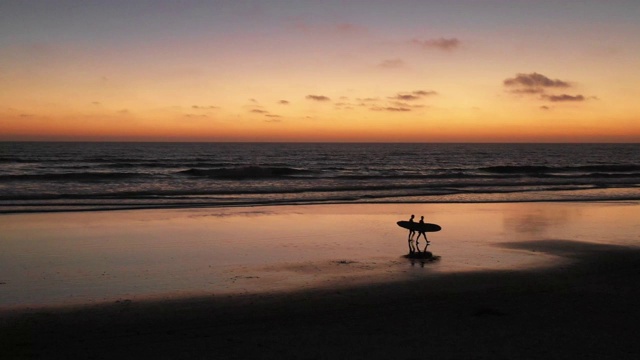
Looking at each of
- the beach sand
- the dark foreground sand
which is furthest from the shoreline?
the dark foreground sand

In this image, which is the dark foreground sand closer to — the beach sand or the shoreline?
the beach sand

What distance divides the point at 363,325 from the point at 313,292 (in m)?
1.81

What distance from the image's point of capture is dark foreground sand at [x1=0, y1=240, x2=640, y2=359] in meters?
6.48

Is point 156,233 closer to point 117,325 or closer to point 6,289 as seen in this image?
point 6,289

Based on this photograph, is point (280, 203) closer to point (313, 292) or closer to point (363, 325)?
point (313, 292)

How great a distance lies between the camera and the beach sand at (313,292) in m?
6.70

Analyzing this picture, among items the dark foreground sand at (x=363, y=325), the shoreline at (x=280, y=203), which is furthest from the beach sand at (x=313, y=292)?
the shoreline at (x=280, y=203)

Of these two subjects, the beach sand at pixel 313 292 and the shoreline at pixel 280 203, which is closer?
the beach sand at pixel 313 292

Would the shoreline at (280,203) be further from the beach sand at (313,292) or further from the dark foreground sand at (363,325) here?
the dark foreground sand at (363,325)

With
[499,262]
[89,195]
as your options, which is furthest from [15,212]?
[499,262]

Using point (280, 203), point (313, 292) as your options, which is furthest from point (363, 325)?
point (280, 203)

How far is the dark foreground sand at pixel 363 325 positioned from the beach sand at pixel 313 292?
3 centimetres

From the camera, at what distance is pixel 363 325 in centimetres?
739

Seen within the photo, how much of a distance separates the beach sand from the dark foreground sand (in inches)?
1.0
